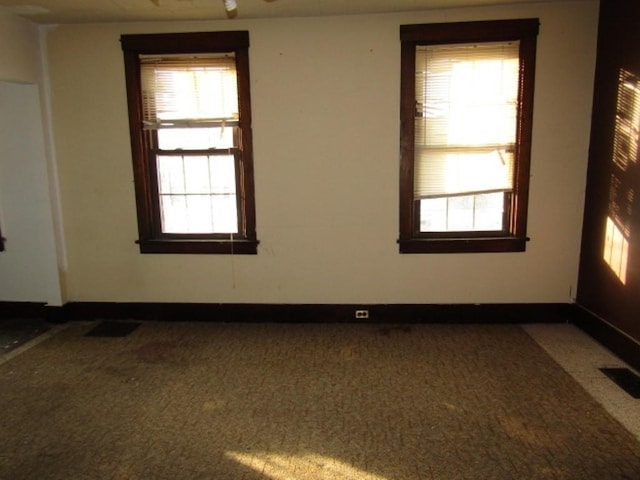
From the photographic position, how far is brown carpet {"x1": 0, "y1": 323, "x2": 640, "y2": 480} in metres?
2.15

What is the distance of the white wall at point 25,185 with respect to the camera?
3.65 metres

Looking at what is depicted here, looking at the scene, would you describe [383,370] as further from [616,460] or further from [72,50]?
[72,50]

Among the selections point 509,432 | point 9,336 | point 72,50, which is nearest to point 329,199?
point 509,432

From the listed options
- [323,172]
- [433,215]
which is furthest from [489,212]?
[323,172]

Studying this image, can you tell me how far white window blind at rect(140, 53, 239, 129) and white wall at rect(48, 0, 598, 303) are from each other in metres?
0.21

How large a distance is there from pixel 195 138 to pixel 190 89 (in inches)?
15.6

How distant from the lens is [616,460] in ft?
7.00

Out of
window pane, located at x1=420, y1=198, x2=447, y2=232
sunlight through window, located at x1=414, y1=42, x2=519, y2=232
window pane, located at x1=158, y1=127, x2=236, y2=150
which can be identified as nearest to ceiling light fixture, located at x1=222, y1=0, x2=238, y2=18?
window pane, located at x1=158, y1=127, x2=236, y2=150

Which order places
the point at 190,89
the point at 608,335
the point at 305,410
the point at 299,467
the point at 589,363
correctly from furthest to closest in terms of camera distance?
the point at 190,89, the point at 608,335, the point at 589,363, the point at 305,410, the point at 299,467

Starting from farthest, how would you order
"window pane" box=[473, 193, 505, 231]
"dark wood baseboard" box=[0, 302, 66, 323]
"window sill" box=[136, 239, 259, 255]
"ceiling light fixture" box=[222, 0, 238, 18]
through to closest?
"dark wood baseboard" box=[0, 302, 66, 323], "window sill" box=[136, 239, 259, 255], "window pane" box=[473, 193, 505, 231], "ceiling light fixture" box=[222, 0, 238, 18]

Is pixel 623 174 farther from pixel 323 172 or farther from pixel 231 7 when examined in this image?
pixel 231 7

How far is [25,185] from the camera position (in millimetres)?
3898

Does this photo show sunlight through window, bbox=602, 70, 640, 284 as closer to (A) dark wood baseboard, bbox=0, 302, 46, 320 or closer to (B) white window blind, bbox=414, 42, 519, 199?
(B) white window blind, bbox=414, 42, 519, 199

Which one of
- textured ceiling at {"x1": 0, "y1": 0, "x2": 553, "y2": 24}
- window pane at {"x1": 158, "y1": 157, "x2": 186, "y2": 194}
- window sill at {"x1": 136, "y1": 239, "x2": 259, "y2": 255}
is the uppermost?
textured ceiling at {"x1": 0, "y1": 0, "x2": 553, "y2": 24}
